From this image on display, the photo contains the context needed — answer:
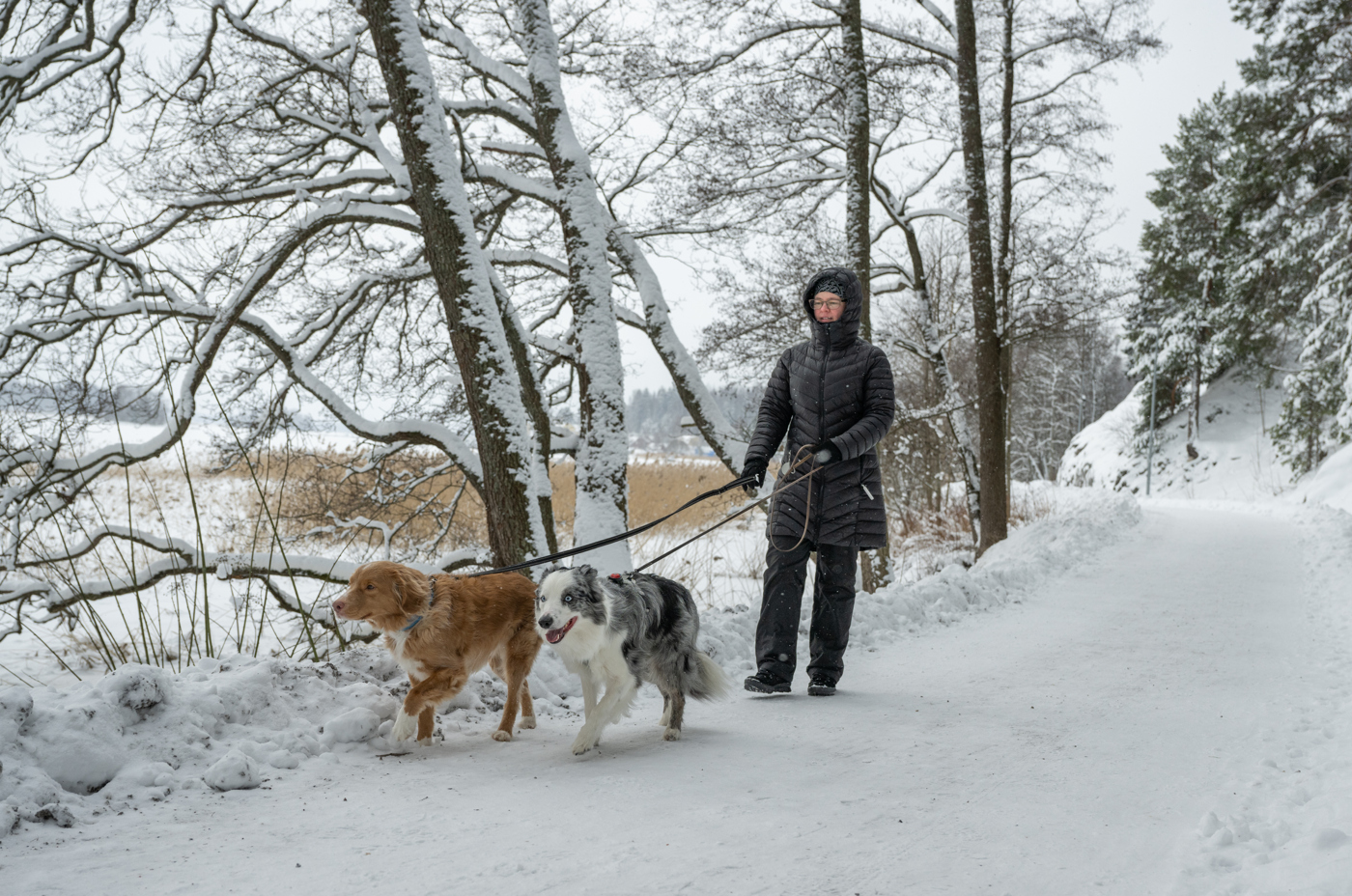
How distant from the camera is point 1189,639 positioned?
5840mm

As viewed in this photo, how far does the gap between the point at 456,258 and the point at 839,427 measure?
9.70 feet

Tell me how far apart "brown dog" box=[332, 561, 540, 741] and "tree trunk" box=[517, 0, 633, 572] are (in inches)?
89.4

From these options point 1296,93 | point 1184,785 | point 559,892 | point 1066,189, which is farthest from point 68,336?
point 1296,93

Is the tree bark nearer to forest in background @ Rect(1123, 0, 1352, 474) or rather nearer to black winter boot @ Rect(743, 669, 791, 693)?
forest in background @ Rect(1123, 0, 1352, 474)

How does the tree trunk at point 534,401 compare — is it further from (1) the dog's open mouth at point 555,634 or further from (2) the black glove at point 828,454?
(1) the dog's open mouth at point 555,634

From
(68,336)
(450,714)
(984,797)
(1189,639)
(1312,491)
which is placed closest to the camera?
(984,797)

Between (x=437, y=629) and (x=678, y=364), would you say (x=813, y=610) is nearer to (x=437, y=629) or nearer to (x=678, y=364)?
(x=437, y=629)

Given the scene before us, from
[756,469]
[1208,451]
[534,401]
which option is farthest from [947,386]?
[1208,451]

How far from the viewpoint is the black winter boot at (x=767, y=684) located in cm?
457

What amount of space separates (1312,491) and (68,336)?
28042 millimetres

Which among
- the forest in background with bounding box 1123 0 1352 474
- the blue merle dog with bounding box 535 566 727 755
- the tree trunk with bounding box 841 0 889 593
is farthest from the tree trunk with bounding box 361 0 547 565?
the forest in background with bounding box 1123 0 1352 474

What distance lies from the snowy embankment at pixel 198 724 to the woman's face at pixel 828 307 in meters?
2.35

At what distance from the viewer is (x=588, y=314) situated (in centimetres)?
661

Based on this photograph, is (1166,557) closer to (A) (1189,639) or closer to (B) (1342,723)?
(A) (1189,639)
